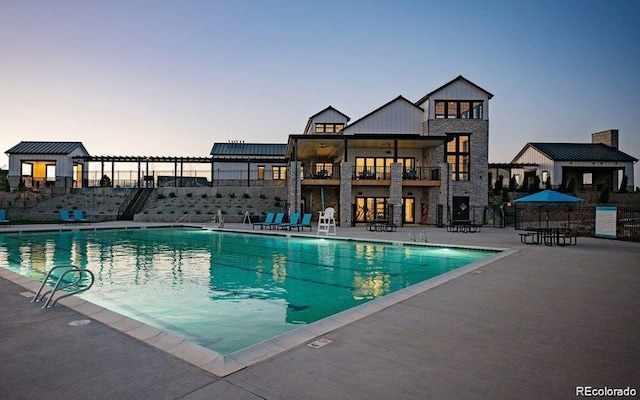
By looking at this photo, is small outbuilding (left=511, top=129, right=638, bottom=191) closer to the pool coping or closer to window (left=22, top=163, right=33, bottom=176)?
the pool coping

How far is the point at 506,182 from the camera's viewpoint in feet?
144

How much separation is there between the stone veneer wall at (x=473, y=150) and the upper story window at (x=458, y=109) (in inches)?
25.8

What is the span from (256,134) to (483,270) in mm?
44552

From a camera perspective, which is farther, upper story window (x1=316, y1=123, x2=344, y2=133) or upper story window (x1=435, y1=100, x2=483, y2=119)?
upper story window (x1=316, y1=123, x2=344, y2=133)

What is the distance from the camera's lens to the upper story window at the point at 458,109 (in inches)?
1145

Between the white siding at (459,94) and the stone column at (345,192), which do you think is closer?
the stone column at (345,192)

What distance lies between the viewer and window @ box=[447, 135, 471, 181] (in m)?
28.9

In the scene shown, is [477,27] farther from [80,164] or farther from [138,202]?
[80,164]

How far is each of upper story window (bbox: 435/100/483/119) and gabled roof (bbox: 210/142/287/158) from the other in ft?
59.6

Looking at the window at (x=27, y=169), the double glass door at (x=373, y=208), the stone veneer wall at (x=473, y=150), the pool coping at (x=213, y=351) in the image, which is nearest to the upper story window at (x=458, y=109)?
the stone veneer wall at (x=473, y=150)

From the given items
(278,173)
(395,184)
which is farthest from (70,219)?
(395,184)

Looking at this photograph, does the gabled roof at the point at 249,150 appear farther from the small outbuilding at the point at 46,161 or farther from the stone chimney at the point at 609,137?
the stone chimney at the point at 609,137

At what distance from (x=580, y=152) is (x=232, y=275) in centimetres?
4192

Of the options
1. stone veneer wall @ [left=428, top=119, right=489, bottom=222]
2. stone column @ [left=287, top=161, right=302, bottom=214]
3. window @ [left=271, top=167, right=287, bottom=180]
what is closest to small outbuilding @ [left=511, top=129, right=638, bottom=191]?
stone veneer wall @ [left=428, top=119, right=489, bottom=222]
